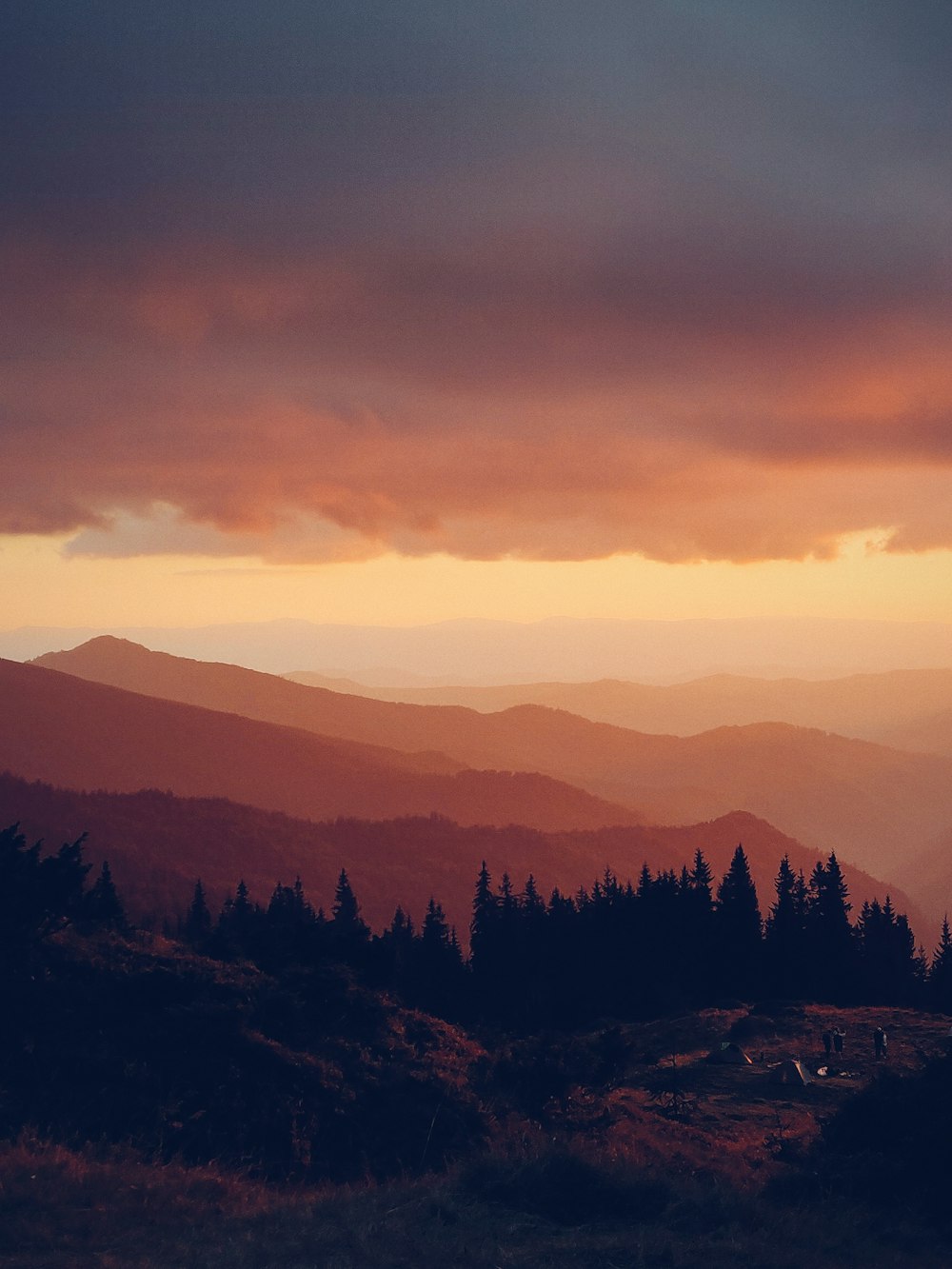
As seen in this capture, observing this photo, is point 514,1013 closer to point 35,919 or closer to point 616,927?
point 616,927

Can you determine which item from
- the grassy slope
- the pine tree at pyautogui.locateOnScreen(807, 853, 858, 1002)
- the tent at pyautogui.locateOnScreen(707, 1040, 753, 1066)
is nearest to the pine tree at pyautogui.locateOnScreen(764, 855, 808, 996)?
the pine tree at pyautogui.locateOnScreen(807, 853, 858, 1002)

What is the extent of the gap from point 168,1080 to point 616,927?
195ft

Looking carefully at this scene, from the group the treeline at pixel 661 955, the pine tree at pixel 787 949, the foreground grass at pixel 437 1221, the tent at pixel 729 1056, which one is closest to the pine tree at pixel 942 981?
the treeline at pixel 661 955

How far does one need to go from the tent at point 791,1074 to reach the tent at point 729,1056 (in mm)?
2532

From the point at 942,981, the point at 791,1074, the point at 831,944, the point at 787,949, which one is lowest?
the point at 942,981

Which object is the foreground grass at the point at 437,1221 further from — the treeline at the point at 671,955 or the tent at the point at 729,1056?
the treeline at the point at 671,955

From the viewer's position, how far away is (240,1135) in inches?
858

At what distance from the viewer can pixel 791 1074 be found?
119ft

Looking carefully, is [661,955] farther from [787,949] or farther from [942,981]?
[942,981]

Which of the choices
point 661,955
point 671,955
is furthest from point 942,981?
point 661,955

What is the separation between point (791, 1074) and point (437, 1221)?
78.7 feet

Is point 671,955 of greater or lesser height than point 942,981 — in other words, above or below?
above

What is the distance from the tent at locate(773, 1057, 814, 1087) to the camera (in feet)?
118

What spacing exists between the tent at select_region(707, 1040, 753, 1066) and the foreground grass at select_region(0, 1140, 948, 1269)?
69.3 ft
